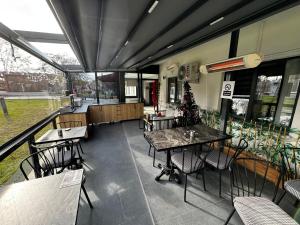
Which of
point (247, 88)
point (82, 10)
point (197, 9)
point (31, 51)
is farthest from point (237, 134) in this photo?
point (31, 51)

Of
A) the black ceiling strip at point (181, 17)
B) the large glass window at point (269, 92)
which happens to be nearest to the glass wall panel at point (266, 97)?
the large glass window at point (269, 92)

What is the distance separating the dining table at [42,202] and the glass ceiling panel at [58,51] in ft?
9.58

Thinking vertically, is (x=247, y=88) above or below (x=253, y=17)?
below

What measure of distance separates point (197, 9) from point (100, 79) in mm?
5305

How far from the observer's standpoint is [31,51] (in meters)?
2.58

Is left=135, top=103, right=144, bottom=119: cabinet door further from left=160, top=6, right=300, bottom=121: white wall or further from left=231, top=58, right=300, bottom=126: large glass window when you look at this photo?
left=231, top=58, right=300, bottom=126: large glass window

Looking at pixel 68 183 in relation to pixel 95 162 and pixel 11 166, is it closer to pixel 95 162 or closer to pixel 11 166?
pixel 11 166

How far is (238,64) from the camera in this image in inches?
75.4

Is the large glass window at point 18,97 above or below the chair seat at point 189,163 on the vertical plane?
above

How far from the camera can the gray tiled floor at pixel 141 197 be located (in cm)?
167

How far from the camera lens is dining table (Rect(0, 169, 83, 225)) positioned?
2.97 feet

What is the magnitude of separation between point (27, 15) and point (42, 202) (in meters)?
2.49

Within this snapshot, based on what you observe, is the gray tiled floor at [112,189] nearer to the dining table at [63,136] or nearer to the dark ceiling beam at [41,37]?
the dining table at [63,136]

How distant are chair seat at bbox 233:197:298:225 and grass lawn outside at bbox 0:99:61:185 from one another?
2.67m
